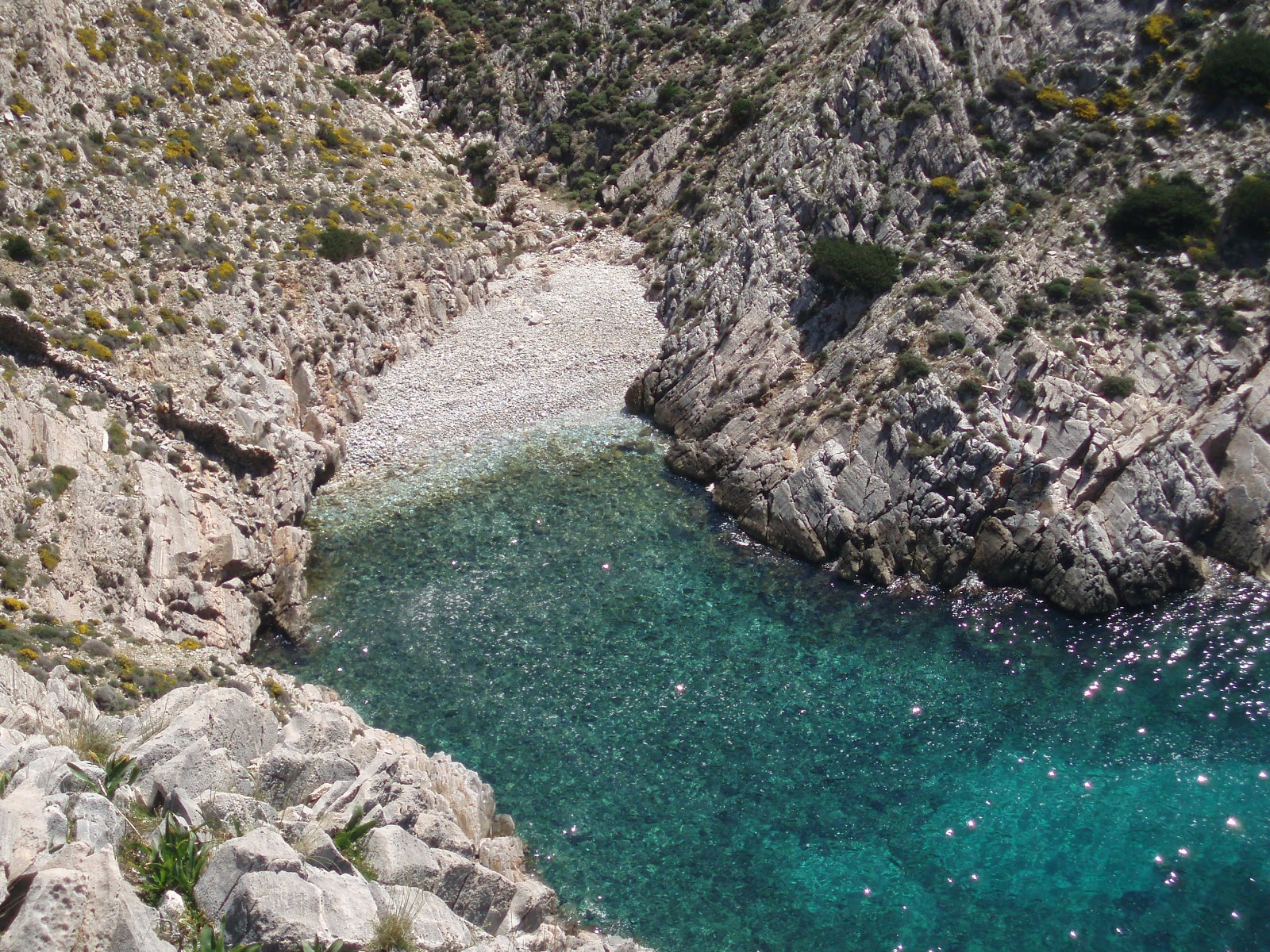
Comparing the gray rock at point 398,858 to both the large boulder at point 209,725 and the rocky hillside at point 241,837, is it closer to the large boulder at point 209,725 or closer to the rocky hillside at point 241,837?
the rocky hillside at point 241,837

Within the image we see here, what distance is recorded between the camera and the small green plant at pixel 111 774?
799 inches

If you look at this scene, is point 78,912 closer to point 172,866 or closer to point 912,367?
point 172,866

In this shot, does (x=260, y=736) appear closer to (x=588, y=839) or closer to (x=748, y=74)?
(x=588, y=839)

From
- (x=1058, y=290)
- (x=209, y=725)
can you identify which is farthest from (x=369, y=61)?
(x=209, y=725)

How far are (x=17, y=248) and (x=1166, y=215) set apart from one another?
48.4 meters

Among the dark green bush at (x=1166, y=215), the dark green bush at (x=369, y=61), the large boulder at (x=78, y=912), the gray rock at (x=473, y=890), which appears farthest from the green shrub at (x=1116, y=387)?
the dark green bush at (x=369, y=61)

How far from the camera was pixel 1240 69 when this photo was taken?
163 feet

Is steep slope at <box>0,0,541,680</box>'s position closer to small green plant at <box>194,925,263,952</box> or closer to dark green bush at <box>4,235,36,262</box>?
dark green bush at <box>4,235,36,262</box>

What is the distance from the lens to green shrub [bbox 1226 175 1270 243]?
46.3 m

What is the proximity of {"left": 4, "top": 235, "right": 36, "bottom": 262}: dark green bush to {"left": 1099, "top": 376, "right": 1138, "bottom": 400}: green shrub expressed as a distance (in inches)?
1734

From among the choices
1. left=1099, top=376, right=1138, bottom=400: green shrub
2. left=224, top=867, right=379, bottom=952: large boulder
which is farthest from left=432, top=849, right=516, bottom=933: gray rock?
left=1099, top=376, right=1138, bottom=400: green shrub

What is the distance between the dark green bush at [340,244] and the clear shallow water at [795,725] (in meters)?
14.4

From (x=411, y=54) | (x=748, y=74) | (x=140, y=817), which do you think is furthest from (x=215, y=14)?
(x=140, y=817)

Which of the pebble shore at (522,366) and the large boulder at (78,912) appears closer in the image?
the large boulder at (78,912)
